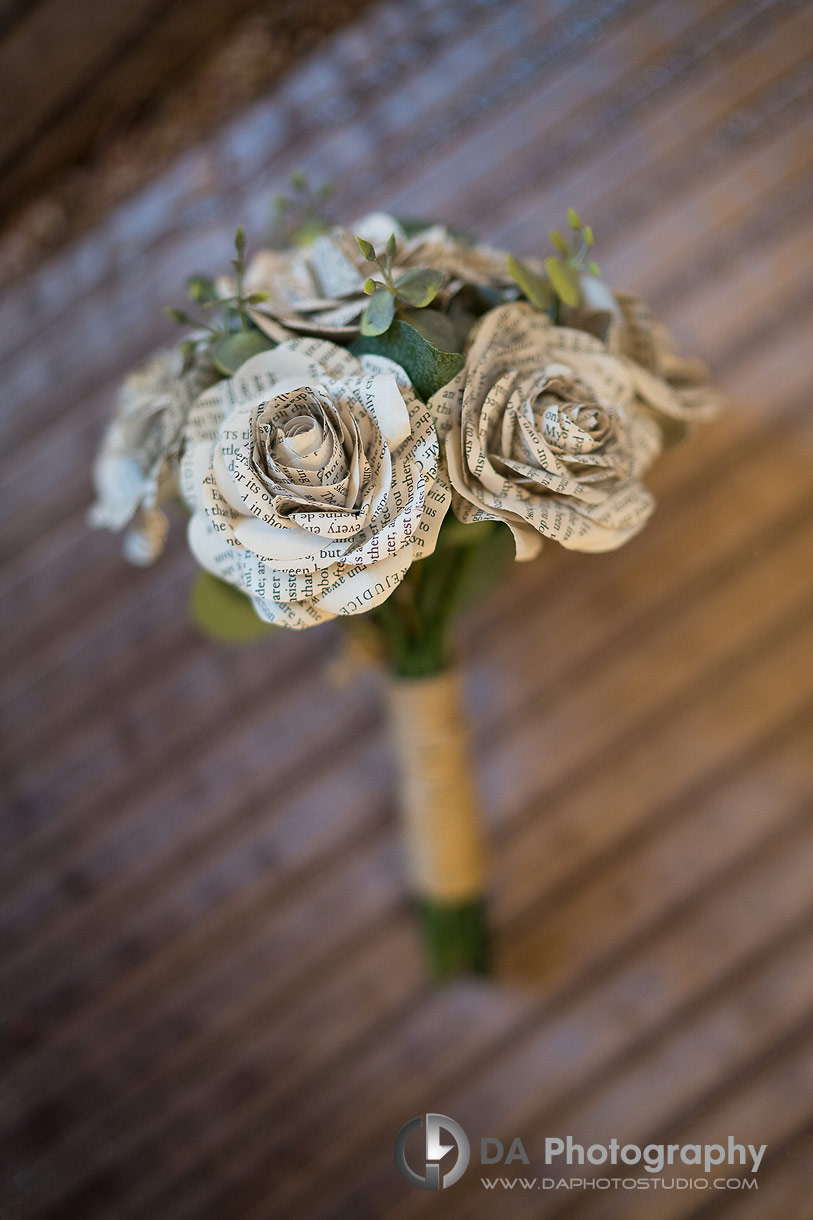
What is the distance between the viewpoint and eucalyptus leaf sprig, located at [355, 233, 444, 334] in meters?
0.39

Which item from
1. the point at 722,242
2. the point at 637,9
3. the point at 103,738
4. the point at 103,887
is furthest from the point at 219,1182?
the point at 637,9

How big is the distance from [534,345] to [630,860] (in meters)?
0.46

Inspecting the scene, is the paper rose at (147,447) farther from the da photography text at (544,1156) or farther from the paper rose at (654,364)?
the da photography text at (544,1156)

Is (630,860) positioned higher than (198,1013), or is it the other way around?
(198,1013)

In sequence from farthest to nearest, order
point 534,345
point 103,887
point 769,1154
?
point 103,887
point 769,1154
point 534,345

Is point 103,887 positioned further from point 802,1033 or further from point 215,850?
point 802,1033

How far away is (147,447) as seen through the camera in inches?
18.7

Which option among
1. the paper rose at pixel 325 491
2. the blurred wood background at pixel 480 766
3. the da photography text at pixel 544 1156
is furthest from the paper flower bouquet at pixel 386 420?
the da photography text at pixel 544 1156

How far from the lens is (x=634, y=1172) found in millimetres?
636

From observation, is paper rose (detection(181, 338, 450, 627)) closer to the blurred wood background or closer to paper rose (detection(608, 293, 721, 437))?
paper rose (detection(608, 293, 721, 437))

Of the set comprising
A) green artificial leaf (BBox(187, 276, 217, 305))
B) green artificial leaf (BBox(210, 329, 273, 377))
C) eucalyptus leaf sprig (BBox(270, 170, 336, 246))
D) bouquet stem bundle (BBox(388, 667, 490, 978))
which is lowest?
bouquet stem bundle (BBox(388, 667, 490, 978))

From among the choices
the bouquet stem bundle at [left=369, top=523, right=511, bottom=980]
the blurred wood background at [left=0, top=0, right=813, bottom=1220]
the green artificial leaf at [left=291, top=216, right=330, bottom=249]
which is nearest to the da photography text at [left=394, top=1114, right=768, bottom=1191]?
the blurred wood background at [left=0, top=0, right=813, bottom=1220]

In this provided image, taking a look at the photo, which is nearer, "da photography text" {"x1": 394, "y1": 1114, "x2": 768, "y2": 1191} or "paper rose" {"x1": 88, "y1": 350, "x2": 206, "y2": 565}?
"paper rose" {"x1": 88, "y1": 350, "x2": 206, "y2": 565}

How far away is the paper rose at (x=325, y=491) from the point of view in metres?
0.38
